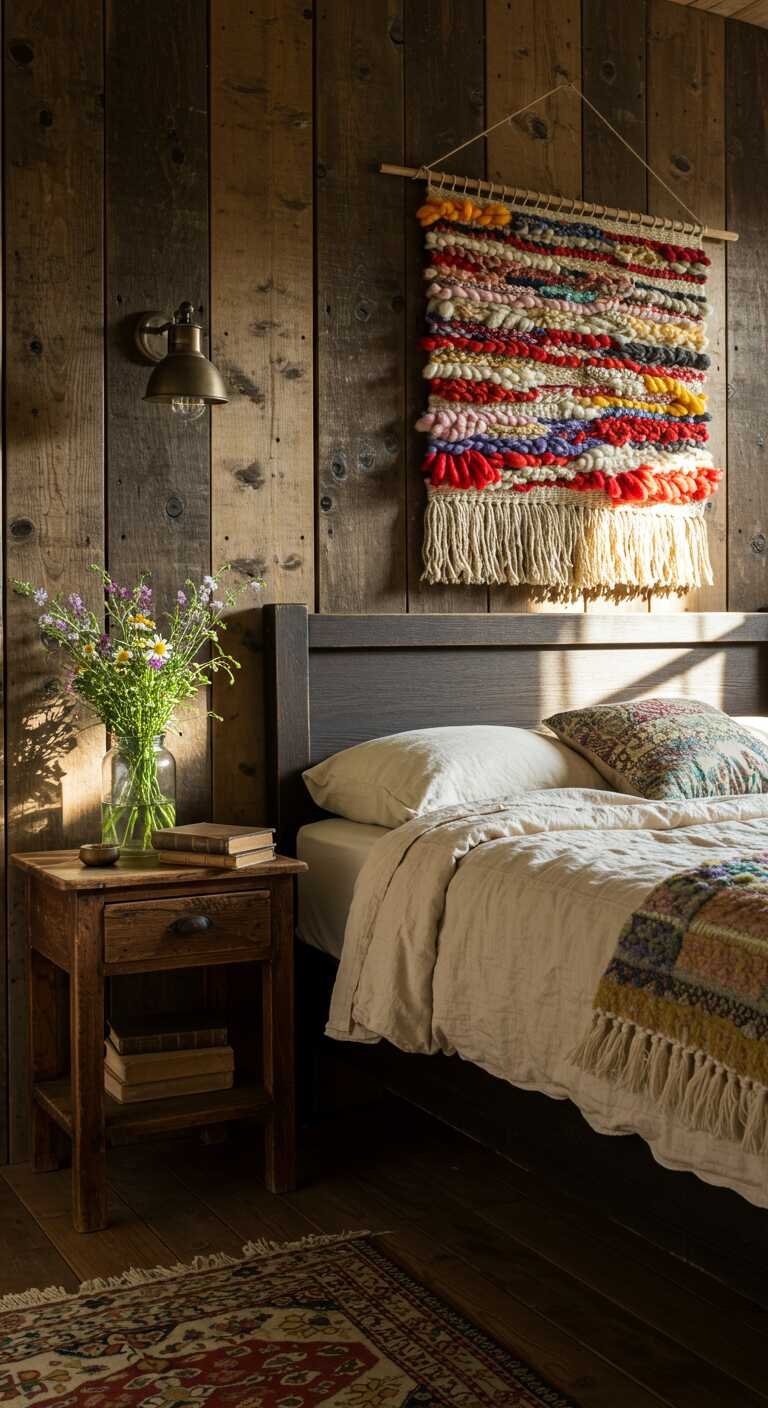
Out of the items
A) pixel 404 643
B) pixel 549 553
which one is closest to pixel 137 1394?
pixel 404 643

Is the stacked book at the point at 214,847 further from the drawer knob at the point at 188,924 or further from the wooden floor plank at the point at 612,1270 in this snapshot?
the wooden floor plank at the point at 612,1270

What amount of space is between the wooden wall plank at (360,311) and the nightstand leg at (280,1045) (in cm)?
82

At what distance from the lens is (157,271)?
113 inches

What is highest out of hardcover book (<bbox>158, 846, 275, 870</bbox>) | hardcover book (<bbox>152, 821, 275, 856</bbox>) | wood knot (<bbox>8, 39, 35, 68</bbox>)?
wood knot (<bbox>8, 39, 35, 68</bbox>)

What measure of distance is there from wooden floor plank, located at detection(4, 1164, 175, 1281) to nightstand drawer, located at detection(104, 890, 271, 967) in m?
0.47

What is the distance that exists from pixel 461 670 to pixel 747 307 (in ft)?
4.56

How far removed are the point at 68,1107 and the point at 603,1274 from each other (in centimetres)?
102

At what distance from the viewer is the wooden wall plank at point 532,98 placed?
10.8ft

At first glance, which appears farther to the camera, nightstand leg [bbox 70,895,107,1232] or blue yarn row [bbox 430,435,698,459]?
blue yarn row [bbox 430,435,698,459]

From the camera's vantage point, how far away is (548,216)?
3.30 m

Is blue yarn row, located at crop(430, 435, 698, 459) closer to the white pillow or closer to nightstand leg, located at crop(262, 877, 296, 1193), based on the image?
the white pillow

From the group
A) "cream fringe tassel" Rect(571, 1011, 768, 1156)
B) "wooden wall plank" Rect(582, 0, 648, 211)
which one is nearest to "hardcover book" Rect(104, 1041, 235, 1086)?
"cream fringe tassel" Rect(571, 1011, 768, 1156)

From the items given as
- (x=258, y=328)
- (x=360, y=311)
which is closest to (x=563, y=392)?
(x=360, y=311)

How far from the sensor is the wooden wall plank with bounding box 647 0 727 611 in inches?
139
